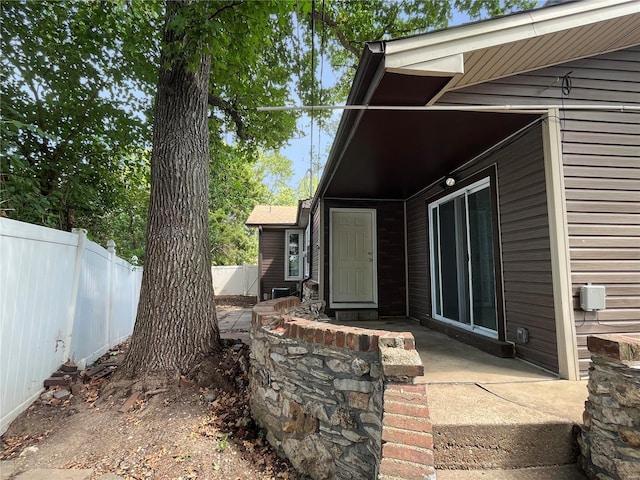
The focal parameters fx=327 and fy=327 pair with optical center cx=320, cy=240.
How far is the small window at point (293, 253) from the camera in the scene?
1212 centimetres

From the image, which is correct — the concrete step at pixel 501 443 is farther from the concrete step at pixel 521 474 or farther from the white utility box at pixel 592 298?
the white utility box at pixel 592 298

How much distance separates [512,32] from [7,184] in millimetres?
5268

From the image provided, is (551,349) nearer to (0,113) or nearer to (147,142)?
(0,113)

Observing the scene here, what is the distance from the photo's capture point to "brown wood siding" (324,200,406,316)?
6422 millimetres

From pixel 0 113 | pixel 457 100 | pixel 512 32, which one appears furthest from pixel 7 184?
pixel 512 32

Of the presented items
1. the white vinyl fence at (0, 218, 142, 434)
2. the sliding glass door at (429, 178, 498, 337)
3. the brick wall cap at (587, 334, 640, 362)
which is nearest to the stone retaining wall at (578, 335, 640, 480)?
the brick wall cap at (587, 334, 640, 362)

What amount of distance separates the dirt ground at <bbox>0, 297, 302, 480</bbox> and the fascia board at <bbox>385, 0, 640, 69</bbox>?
324 centimetres

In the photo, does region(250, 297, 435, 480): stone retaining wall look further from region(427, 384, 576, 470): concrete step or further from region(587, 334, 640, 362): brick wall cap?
region(587, 334, 640, 362): brick wall cap

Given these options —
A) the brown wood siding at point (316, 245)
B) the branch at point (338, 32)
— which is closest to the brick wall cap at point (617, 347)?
the brown wood siding at point (316, 245)

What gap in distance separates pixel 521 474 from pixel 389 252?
15.7 ft

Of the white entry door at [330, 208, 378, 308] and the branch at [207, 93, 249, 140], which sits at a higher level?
the branch at [207, 93, 249, 140]

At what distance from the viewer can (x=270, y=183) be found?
24.2 m

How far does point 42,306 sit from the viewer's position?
2.92 m

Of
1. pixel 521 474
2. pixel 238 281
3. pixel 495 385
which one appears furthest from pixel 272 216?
pixel 521 474
